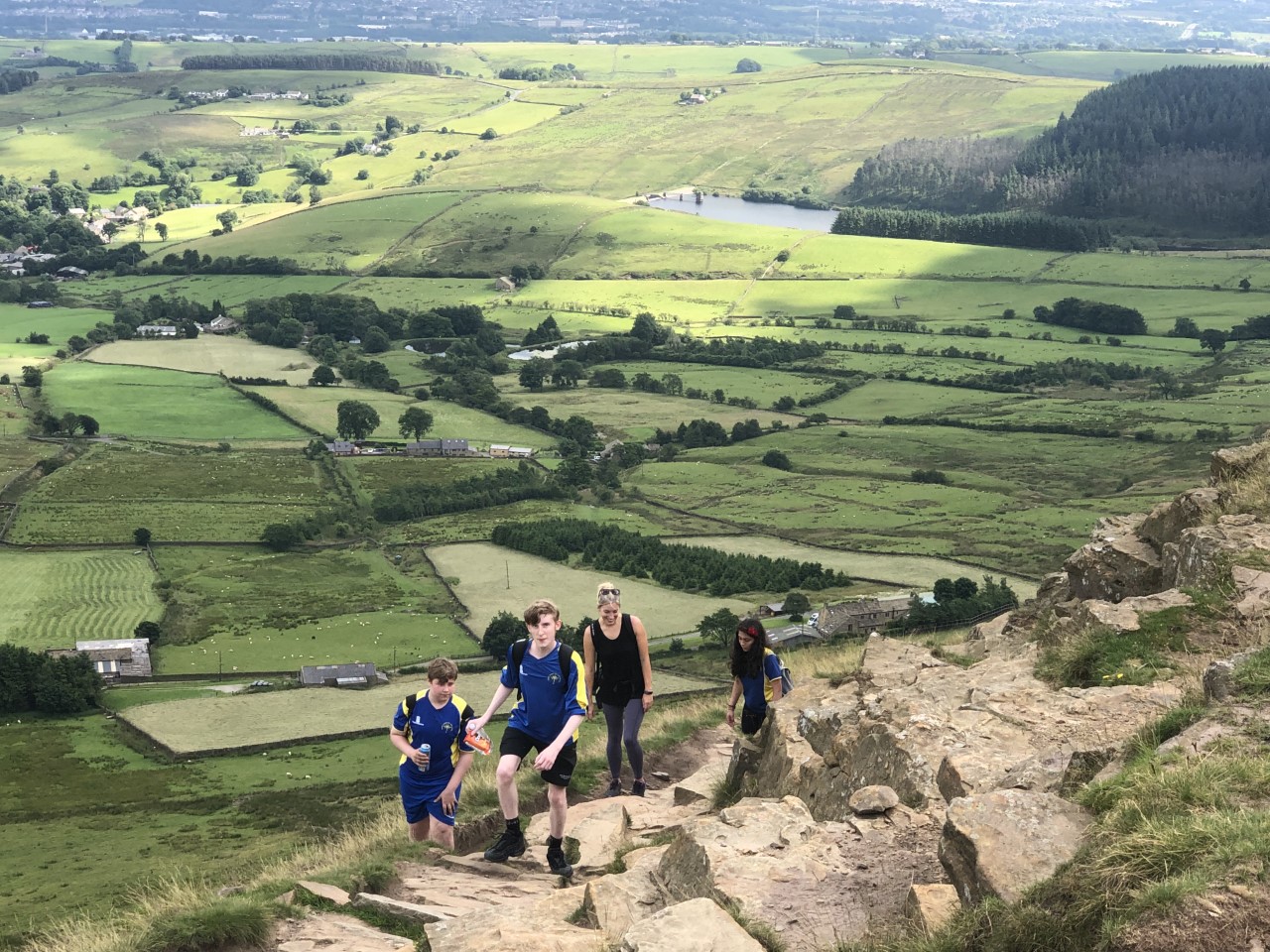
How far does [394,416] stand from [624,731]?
113021 mm

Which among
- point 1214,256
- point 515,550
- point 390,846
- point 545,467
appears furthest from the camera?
point 1214,256

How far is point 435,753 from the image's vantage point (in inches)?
722

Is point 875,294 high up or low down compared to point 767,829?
down

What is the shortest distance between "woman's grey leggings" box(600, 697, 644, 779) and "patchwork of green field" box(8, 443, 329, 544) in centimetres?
7514

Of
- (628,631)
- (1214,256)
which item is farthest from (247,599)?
(1214,256)

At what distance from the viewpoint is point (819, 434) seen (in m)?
121

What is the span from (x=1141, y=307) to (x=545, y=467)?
273 feet

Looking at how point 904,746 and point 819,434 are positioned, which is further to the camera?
point 819,434

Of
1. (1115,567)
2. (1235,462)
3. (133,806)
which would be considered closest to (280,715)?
(133,806)

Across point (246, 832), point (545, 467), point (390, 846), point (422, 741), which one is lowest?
point (545, 467)

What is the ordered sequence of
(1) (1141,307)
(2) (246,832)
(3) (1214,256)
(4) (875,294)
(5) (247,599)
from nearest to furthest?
(2) (246,832) < (5) (247,599) < (1) (1141,307) < (4) (875,294) < (3) (1214,256)

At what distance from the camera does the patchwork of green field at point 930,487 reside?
8688 cm

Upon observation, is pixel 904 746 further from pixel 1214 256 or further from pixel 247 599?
pixel 1214 256

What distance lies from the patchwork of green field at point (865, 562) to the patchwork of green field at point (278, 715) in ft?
67.0
